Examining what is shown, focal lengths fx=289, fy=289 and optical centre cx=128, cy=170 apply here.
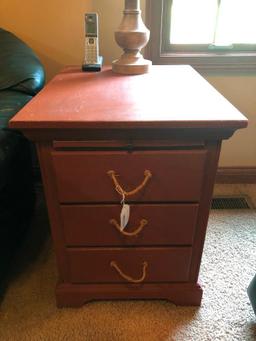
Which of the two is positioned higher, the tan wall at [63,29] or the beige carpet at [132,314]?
the tan wall at [63,29]

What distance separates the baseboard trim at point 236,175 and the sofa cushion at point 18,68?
41.7 inches

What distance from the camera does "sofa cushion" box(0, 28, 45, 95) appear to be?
0.94 metres

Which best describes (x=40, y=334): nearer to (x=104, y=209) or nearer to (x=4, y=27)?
(x=104, y=209)

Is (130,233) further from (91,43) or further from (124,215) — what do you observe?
(91,43)

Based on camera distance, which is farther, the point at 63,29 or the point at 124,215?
the point at 63,29

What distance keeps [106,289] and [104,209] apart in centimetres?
32

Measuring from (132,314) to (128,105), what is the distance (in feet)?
2.19

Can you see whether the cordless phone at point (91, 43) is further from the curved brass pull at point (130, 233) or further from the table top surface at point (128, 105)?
the curved brass pull at point (130, 233)

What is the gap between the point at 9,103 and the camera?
86 centimetres

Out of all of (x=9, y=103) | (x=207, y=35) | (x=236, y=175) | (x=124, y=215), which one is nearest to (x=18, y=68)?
(x=9, y=103)

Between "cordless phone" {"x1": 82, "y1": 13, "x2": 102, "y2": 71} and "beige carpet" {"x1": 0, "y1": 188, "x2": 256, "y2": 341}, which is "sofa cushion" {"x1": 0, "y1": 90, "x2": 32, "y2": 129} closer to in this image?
"cordless phone" {"x1": 82, "y1": 13, "x2": 102, "y2": 71}

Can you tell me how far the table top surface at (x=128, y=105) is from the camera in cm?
65

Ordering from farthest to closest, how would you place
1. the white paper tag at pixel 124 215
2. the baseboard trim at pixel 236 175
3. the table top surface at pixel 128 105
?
the baseboard trim at pixel 236 175 < the white paper tag at pixel 124 215 < the table top surface at pixel 128 105

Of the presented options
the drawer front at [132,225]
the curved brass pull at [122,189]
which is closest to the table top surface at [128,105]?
the curved brass pull at [122,189]
